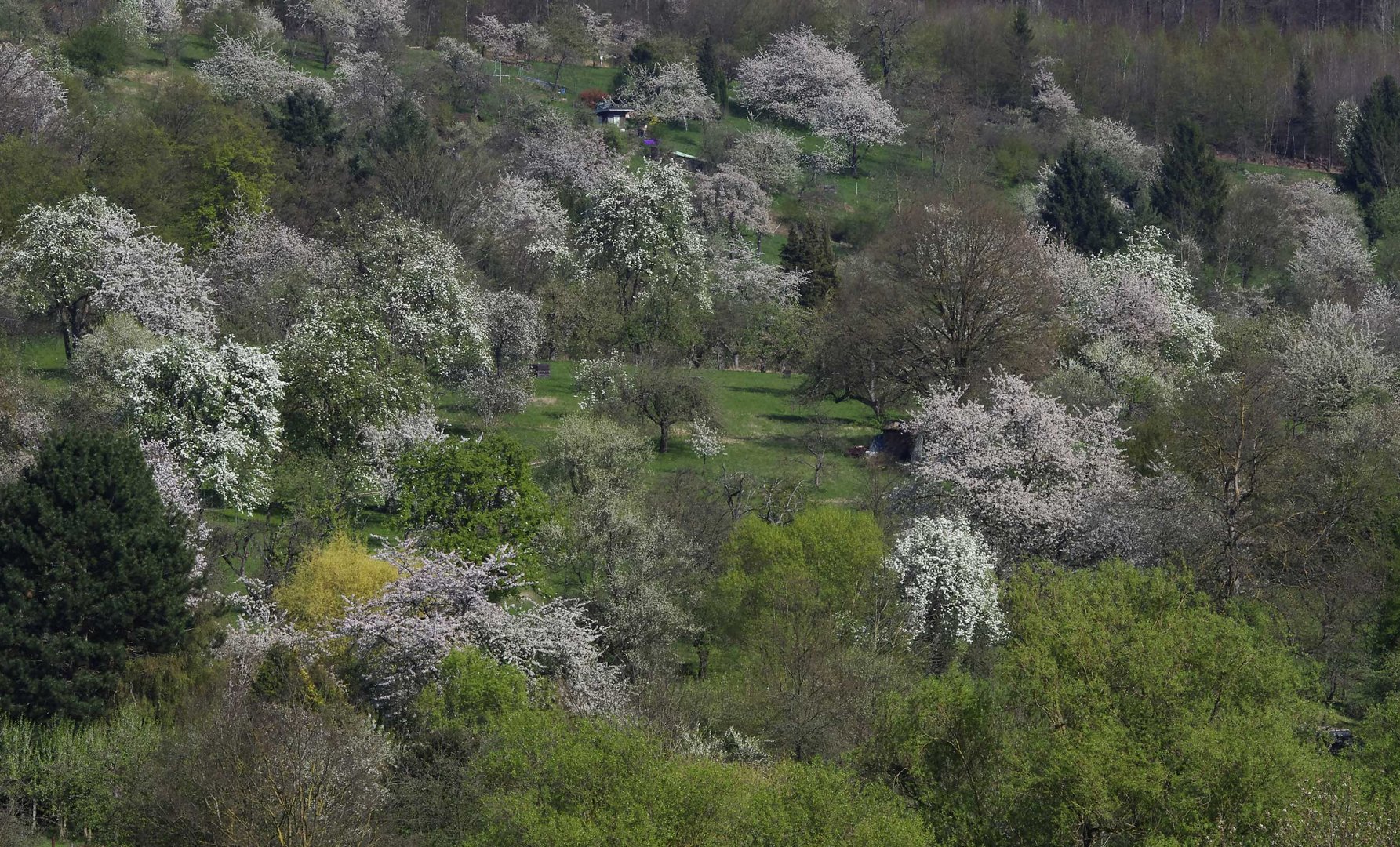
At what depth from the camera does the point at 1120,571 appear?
122ft

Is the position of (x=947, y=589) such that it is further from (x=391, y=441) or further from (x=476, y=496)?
(x=391, y=441)

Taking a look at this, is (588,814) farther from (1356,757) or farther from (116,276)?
(116,276)

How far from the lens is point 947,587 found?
152 feet

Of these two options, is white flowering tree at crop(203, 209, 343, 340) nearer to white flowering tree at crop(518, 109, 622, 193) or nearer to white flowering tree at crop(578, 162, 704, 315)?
white flowering tree at crop(578, 162, 704, 315)

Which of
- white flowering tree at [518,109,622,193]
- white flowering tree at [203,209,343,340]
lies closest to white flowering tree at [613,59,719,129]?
white flowering tree at [518,109,622,193]

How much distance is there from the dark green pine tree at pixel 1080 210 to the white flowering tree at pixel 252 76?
40172mm

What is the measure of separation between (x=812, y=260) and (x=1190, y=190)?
28692 millimetres

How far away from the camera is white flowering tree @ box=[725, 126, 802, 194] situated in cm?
10925

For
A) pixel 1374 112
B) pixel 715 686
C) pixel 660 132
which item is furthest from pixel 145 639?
pixel 1374 112

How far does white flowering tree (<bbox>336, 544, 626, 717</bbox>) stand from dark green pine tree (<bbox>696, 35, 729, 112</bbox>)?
85.5 m

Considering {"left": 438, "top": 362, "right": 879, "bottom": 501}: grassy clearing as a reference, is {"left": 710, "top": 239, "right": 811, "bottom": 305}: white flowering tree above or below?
below

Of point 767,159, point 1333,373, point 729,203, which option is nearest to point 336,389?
point 1333,373

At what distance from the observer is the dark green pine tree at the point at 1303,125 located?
135 metres

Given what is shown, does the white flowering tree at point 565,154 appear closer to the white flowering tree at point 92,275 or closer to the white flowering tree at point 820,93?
the white flowering tree at point 820,93
